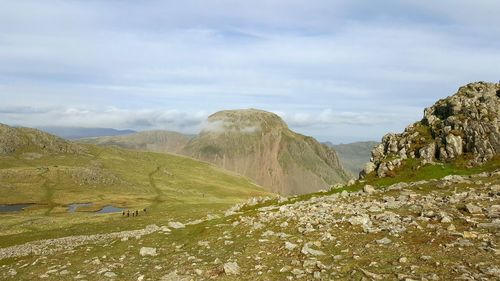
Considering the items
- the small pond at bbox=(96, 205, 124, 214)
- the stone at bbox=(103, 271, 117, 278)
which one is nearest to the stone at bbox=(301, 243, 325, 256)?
the stone at bbox=(103, 271, 117, 278)

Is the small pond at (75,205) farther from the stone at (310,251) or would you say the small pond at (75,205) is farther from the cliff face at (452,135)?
the stone at (310,251)

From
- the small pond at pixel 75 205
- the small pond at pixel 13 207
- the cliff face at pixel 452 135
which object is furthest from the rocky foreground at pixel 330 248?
the small pond at pixel 13 207

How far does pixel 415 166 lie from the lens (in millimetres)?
59500

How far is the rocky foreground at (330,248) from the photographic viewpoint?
65.2ft

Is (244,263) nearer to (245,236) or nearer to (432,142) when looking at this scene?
(245,236)

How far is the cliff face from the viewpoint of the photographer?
58756 millimetres

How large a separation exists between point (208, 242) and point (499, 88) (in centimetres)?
6444


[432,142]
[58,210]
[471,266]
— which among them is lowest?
[58,210]

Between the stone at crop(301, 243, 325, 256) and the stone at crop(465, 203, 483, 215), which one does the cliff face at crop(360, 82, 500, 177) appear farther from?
the stone at crop(301, 243, 325, 256)

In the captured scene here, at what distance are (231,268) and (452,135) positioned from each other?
49931mm

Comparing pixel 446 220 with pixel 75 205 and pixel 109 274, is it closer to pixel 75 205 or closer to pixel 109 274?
pixel 109 274

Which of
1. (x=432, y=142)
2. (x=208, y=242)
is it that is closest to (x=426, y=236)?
(x=208, y=242)

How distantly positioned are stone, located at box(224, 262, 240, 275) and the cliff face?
4374 centimetres

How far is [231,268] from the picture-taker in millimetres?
22844
